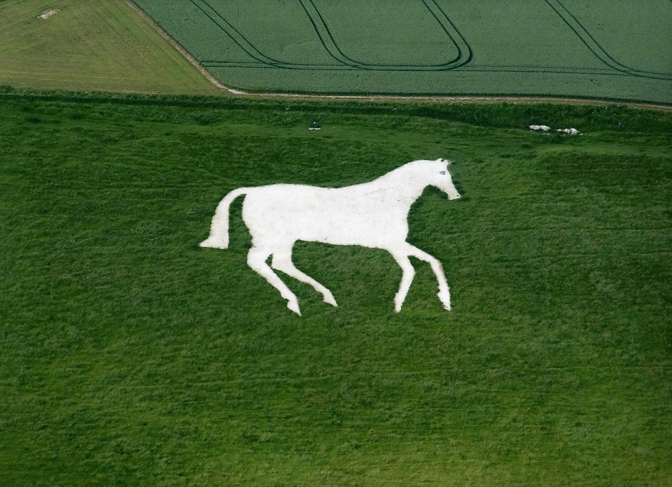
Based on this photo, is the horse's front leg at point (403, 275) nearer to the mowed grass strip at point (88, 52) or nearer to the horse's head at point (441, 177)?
the horse's head at point (441, 177)

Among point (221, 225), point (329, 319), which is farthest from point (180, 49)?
point (329, 319)

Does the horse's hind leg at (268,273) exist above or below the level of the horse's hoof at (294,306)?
above

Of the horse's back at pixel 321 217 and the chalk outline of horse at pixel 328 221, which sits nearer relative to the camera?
the chalk outline of horse at pixel 328 221

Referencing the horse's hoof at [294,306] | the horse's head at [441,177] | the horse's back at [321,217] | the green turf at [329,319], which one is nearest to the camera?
the green turf at [329,319]

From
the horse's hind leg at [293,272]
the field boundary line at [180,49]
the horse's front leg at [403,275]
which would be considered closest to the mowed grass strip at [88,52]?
the field boundary line at [180,49]

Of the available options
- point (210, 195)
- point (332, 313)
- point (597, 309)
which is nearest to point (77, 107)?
point (210, 195)

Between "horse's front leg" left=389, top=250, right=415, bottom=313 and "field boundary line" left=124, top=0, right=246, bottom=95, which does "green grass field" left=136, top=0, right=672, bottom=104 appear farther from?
"horse's front leg" left=389, top=250, right=415, bottom=313
